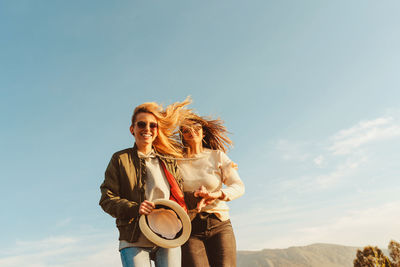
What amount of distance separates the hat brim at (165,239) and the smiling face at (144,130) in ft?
3.26

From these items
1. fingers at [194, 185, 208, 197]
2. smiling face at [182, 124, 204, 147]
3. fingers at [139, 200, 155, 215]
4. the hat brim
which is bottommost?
the hat brim

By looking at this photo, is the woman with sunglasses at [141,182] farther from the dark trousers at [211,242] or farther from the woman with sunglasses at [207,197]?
the dark trousers at [211,242]

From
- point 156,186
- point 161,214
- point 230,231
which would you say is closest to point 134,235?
point 161,214

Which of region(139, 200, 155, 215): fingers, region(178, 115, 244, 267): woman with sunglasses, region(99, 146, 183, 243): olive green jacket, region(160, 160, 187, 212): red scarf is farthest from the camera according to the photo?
region(178, 115, 244, 267): woman with sunglasses

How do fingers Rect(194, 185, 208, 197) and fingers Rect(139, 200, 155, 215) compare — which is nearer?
fingers Rect(139, 200, 155, 215)

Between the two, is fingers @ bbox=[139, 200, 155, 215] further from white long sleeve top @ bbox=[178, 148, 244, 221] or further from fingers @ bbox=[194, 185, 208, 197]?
white long sleeve top @ bbox=[178, 148, 244, 221]

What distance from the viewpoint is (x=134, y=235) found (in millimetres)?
3947

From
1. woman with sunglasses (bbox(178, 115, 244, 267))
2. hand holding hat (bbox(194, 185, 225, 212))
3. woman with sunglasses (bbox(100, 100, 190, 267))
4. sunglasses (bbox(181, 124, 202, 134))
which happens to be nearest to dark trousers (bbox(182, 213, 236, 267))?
woman with sunglasses (bbox(178, 115, 244, 267))

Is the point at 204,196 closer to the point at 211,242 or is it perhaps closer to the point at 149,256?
the point at 211,242

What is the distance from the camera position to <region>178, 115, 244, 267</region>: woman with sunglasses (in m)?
4.78

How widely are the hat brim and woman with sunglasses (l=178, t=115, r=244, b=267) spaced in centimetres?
56

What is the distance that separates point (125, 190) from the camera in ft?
14.0

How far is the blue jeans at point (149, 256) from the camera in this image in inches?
155

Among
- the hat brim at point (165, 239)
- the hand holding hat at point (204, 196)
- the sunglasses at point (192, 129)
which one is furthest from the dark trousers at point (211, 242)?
the sunglasses at point (192, 129)
